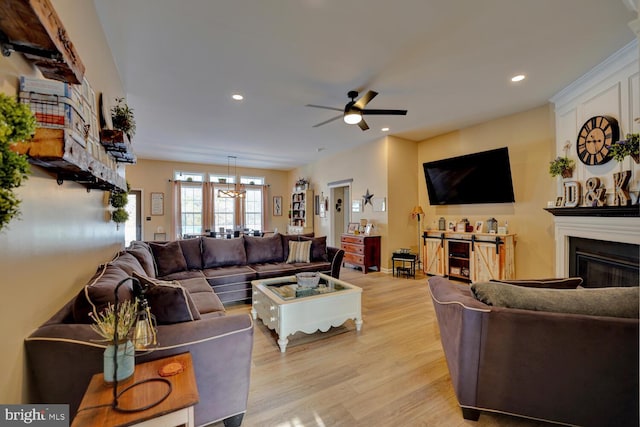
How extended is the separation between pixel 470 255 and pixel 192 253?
4.70 m

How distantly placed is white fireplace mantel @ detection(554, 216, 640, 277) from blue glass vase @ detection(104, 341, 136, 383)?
391 centimetres

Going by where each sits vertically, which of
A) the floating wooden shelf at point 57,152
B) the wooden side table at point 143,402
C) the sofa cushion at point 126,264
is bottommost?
the wooden side table at point 143,402

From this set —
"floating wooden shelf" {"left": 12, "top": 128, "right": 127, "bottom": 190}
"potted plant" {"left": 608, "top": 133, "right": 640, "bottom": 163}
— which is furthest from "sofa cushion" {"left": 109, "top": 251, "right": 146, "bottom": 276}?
"potted plant" {"left": 608, "top": 133, "right": 640, "bottom": 163}

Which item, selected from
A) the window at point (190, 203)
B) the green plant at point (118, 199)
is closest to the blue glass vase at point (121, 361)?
the green plant at point (118, 199)

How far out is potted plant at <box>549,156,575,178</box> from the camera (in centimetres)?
334

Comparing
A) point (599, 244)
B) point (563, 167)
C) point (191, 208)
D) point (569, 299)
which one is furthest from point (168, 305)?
point (191, 208)

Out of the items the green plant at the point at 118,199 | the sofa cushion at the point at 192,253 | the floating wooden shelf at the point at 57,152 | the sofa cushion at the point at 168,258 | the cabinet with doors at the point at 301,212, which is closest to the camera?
the floating wooden shelf at the point at 57,152

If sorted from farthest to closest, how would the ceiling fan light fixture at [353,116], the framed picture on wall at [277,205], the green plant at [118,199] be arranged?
1. the framed picture on wall at [277,205]
2. the ceiling fan light fixture at [353,116]
3. the green plant at [118,199]

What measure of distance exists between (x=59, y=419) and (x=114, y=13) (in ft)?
9.22

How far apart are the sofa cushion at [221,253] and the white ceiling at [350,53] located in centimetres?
214

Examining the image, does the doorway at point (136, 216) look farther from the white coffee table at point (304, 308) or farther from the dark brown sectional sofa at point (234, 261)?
the white coffee table at point (304, 308)

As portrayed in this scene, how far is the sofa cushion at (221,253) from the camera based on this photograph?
4006 millimetres

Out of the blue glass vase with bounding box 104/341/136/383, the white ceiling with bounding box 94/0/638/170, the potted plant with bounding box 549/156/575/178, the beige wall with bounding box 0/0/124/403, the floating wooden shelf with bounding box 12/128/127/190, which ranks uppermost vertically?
the white ceiling with bounding box 94/0/638/170

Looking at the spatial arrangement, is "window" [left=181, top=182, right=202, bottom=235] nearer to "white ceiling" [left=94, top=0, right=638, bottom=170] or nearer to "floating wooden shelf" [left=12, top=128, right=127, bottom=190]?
"white ceiling" [left=94, top=0, right=638, bottom=170]
